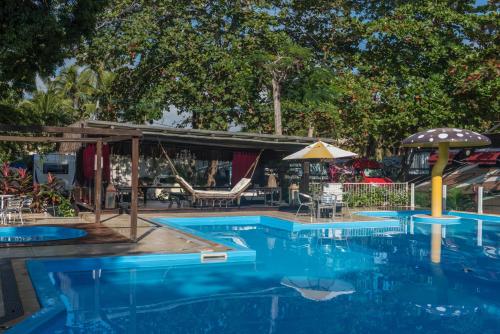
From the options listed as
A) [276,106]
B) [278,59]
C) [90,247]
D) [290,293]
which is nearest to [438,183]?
[276,106]

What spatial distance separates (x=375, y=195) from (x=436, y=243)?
672cm

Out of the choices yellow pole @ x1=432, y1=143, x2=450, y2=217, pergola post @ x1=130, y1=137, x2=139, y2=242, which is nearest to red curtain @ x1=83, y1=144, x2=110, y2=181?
pergola post @ x1=130, y1=137, x2=139, y2=242

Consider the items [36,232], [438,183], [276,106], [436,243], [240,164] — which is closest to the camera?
[36,232]

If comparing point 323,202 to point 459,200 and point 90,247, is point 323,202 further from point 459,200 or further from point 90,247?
point 90,247

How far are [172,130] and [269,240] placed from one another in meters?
4.86

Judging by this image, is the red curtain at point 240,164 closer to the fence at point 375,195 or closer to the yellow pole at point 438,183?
the fence at point 375,195

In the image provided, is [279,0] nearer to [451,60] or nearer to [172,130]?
[451,60]

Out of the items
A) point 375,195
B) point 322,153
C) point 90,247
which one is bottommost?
point 90,247

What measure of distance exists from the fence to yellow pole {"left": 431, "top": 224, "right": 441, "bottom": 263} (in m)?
3.52

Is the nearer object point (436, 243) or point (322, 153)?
point (436, 243)

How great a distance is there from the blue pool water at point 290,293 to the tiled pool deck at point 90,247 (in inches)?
8.9

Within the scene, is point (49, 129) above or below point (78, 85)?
below

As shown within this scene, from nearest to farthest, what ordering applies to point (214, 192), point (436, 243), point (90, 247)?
1. point (90, 247)
2. point (436, 243)
3. point (214, 192)

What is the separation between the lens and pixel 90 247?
881 cm
